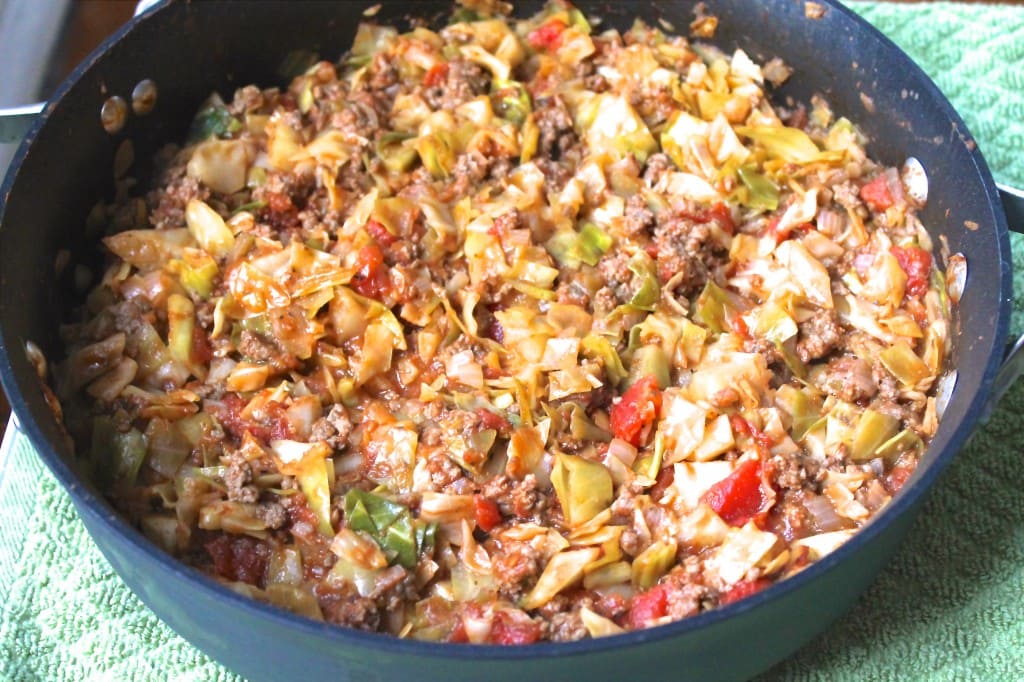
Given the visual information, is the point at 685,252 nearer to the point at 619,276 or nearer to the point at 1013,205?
the point at 619,276

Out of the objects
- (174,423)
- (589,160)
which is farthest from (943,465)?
(174,423)

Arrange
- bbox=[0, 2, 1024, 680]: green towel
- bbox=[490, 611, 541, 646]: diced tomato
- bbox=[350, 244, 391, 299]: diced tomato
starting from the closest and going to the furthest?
1. bbox=[490, 611, 541, 646]: diced tomato
2. bbox=[0, 2, 1024, 680]: green towel
3. bbox=[350, 244, 391, 299]: diced tomato

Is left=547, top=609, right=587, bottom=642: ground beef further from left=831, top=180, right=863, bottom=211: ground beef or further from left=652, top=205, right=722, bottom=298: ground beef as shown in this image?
left=831, top=180, right=863, bottom=211: ground beef

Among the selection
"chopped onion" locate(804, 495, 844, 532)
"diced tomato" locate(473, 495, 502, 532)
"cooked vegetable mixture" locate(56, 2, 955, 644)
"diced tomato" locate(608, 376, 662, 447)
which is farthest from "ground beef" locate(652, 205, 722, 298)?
"diced tomato" locate(473, 495, 502, 532)

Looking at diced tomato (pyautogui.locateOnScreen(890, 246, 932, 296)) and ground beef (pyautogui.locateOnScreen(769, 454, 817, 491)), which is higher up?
diced tomato (pyautogui.locateOnScreen(890, 246, 932, 296))

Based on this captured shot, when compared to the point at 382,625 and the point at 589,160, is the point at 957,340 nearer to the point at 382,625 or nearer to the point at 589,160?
the point at 589,160

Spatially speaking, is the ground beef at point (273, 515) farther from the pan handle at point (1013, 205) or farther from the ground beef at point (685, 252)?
the pan handle at point (1013, 205)

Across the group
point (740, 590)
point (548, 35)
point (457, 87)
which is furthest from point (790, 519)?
point (548, 35)
